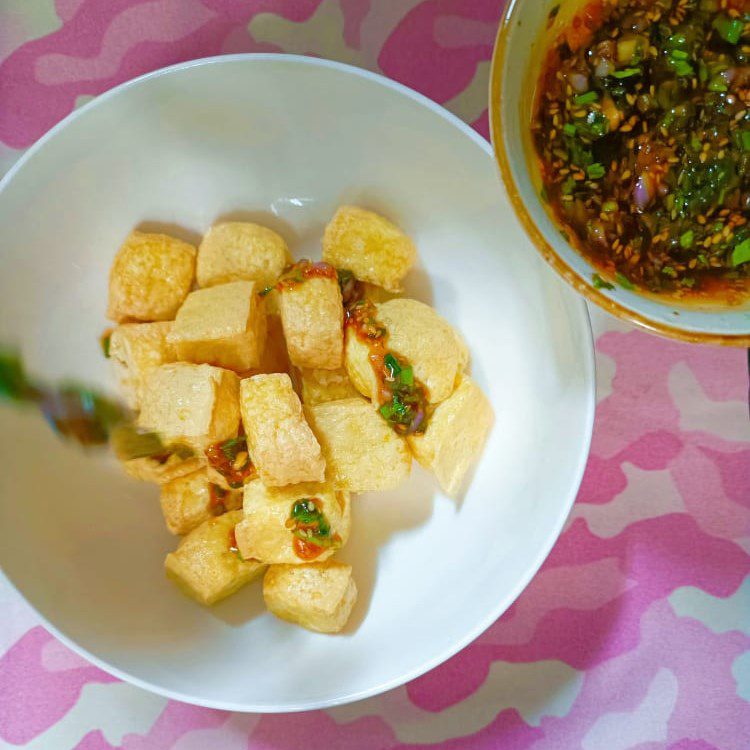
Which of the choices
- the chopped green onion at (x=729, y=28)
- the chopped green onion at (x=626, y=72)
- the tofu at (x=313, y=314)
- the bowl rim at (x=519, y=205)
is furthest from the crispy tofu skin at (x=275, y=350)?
the chopped green onion at (x=729, y=28)

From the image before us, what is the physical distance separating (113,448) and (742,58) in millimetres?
1286

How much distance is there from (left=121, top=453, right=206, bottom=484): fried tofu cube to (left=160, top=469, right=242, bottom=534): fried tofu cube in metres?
0.02

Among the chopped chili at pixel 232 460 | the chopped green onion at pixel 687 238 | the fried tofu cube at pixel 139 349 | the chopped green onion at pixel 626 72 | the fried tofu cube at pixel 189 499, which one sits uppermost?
the chopped green onion at pixel 626 72

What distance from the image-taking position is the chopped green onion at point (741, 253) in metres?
1.05

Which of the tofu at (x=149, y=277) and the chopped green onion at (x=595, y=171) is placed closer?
the chopped green onion at (x=595, y=171)

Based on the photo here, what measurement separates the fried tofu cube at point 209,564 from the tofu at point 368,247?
0.56 m

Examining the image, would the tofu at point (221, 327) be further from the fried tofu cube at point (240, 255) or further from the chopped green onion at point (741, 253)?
the chopped green onion at point (741, 253)

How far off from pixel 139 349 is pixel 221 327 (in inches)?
7.6

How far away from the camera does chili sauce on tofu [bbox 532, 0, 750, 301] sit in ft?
3.38

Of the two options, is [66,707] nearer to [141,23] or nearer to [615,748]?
[615,748]

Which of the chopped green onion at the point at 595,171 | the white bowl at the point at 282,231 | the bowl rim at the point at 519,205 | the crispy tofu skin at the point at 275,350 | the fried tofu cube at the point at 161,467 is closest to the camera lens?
the bowl rim at the point at 519,205

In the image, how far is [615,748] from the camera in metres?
1.53

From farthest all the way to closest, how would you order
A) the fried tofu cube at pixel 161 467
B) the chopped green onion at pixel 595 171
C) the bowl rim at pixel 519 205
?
the fried tofu cube at pixel 161 467, the chopped green onion at pixel 595 171, the bowl rim at pixel 519 205

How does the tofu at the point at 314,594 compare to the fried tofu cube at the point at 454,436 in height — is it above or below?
below
